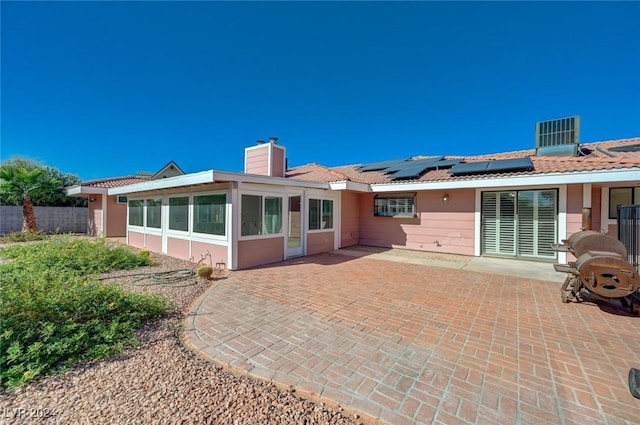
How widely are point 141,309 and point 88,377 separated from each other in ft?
5.16

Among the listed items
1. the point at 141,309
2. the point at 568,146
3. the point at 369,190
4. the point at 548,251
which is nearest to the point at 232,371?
the point at 141,309

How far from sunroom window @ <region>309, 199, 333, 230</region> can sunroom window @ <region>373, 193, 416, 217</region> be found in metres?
2.41

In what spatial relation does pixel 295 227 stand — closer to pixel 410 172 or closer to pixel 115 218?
pixel 410 172

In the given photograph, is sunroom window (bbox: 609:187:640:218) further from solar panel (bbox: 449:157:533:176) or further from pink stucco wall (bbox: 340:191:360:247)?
pink stucco wall (bbox: 340:191:360:247)

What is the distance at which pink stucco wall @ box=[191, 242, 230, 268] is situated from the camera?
24.4 ft

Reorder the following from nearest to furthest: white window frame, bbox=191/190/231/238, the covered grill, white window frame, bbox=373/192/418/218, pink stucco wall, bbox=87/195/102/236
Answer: the covered grill
white window frame, bbox=191/190/231/238
white window frame, bbox=373/192/418/218
pink stucco wall, bbox=87/195/102/236

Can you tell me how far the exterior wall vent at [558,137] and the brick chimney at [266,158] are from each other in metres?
10.6

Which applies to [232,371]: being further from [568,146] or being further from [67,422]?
[568,146]

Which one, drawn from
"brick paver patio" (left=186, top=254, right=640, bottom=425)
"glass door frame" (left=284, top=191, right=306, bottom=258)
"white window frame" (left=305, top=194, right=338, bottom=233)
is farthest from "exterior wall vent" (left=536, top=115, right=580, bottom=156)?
"glass door frame" (left=284, top=191, right=306, bottom=258)

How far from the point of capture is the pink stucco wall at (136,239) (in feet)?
37.3

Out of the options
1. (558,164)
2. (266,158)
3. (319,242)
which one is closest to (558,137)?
(558,164)

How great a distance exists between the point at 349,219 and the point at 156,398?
389 inches

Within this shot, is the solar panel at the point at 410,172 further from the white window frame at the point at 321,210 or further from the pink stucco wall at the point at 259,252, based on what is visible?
the pink stucco wall at the point at 259,252

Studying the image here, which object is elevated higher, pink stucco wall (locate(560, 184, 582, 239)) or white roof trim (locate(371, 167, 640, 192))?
white roof trim (locate(371, 167, 640, 192))
